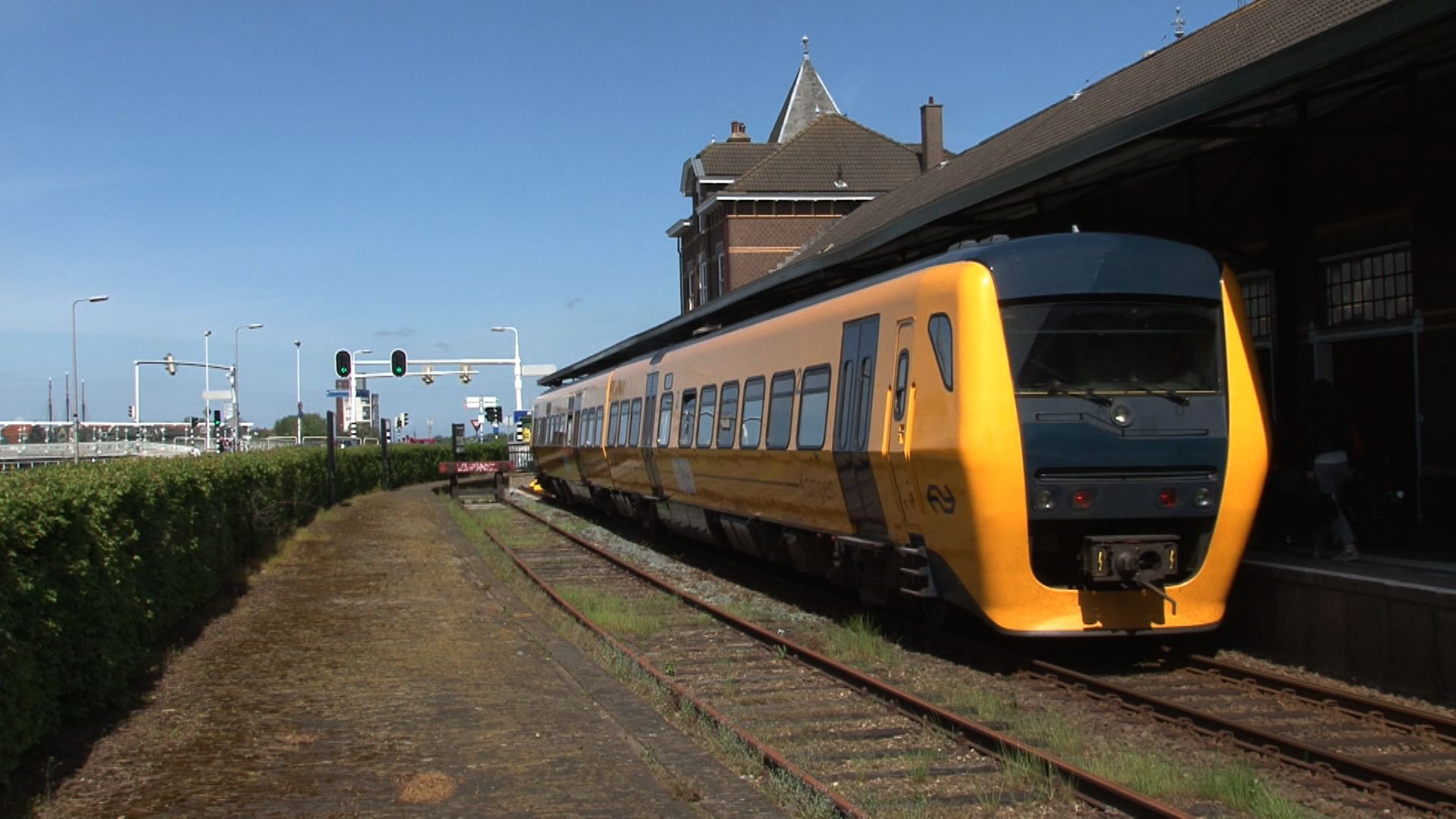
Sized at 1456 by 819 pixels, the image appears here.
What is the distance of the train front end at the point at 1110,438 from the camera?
9.18 meters

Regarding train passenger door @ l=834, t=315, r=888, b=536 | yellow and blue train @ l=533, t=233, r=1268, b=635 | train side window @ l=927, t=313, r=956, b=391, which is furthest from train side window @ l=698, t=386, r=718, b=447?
train side window @ l=927, t=313, r=956, b=391

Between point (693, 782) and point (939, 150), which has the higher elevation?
point (939, 150)

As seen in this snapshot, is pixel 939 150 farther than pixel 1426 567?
Yes

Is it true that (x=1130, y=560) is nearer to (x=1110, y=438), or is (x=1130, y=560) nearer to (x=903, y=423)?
(x=1110, y=438)

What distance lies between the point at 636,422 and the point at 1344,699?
1444cm

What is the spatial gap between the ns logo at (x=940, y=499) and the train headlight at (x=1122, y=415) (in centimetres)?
125

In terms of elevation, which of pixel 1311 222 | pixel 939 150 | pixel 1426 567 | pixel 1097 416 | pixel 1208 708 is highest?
pixel 939 150

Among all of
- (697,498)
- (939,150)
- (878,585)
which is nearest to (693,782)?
(878,585)

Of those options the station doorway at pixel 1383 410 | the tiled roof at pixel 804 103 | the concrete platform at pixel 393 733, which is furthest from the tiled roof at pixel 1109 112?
the tiled roof at pixel 804 103

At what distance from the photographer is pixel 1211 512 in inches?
371

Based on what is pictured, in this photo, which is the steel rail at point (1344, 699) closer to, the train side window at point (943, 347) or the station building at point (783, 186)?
the train side window at point (943, 347)

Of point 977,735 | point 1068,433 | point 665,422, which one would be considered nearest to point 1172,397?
point 1068,433

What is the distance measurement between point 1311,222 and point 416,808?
11656 mm

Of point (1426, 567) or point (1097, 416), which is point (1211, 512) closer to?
point (1097, 416)
